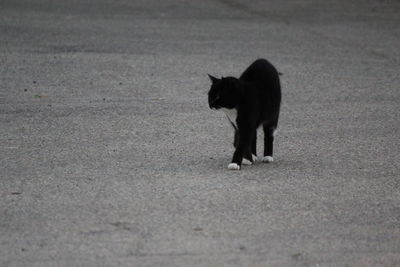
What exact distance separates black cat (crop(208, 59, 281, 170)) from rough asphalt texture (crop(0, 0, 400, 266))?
23cm

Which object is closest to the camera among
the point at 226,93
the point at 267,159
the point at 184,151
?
the point at 226,93

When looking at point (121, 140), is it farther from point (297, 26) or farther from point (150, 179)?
point (297, 26)

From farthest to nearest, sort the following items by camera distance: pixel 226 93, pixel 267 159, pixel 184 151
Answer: pixel 184 151
pixel 267 159
pixel 226 93

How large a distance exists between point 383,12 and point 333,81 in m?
7.58

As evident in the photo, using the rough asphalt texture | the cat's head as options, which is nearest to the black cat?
the cat's head

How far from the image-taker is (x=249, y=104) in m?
7.05

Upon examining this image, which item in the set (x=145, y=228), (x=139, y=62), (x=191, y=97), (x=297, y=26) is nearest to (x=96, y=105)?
(x=191, y=97)

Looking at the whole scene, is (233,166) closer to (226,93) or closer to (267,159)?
(267,159)

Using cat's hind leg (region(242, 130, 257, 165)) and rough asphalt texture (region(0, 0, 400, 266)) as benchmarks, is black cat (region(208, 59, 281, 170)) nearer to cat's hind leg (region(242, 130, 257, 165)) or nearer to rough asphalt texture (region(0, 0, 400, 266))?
cat's hind leg (region(242, 130, 257, 165))

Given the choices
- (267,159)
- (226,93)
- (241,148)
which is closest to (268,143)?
(267,159)

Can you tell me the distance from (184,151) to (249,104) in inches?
38.7

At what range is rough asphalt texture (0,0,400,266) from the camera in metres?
5.36

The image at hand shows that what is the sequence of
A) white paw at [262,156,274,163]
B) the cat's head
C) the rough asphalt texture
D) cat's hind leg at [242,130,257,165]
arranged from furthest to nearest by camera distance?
white paw at [262,156,274,163]
cat's hind leg at [242,130,257,165]
the cat's head
the rough asphalt texture

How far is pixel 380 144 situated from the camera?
815cm
